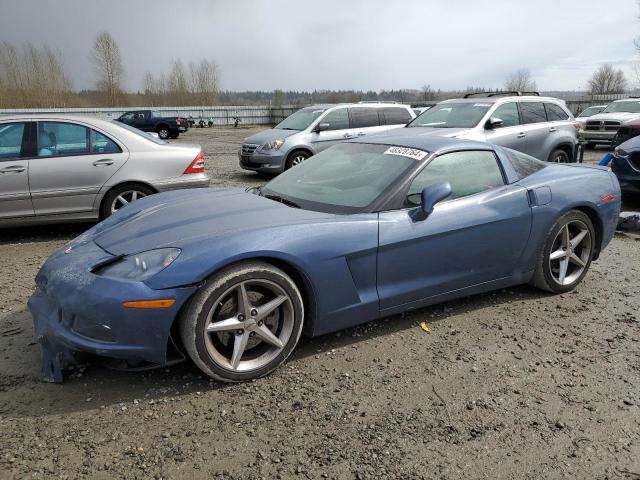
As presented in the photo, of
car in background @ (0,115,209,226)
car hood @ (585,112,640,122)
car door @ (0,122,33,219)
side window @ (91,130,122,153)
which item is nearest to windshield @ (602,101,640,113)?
car hood @ (585,112,640,122)

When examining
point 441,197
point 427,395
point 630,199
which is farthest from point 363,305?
point 630,199

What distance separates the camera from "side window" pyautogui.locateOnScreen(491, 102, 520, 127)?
887 cm

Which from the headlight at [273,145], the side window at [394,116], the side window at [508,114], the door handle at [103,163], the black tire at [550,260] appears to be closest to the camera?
the black tire at [550,260]

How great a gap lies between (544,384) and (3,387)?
9.91ft

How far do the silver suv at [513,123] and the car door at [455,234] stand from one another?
15.8 feet

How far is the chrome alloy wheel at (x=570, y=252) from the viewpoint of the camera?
409 cm

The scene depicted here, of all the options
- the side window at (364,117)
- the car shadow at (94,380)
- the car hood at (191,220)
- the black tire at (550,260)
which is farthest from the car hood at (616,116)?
the car hood at (191,220)

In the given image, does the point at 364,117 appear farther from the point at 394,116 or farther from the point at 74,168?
the point at 74,168

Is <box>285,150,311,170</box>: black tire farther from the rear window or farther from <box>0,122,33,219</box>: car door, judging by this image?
the rear window

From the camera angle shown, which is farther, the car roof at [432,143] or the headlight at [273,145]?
the headlight at [273,145]

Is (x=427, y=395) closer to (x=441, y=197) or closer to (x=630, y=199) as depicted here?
(x=441, y=197)

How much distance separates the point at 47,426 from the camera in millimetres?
2410

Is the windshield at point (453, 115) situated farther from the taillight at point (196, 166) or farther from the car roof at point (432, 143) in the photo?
the car roof at point (432, 143)

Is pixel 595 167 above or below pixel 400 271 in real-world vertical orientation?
above
